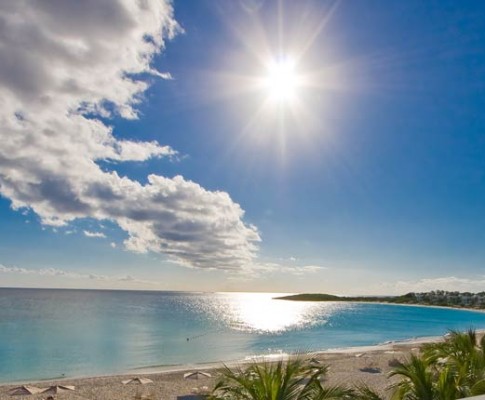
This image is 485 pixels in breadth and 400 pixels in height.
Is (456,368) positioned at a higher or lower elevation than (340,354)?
higher

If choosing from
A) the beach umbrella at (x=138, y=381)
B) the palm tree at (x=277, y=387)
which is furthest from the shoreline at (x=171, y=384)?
the palm tree at (x=277, y=387)

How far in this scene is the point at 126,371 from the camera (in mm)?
29797

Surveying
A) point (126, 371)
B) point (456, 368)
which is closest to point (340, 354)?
point (126, 371)

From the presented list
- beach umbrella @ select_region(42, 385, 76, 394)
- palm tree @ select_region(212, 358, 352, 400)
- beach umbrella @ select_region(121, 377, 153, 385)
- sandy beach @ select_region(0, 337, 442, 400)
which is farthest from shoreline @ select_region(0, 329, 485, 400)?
palm tree @ select_region(212, 358, 352, 400)

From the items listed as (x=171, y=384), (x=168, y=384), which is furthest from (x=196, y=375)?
(x=168, y=384)

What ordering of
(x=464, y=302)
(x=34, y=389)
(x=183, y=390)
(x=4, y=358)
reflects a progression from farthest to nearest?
(x=464, y=302), (x=4, y=358), (x=183, y=390), (x=34, y=389)

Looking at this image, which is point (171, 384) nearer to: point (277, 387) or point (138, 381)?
point (138, 381)

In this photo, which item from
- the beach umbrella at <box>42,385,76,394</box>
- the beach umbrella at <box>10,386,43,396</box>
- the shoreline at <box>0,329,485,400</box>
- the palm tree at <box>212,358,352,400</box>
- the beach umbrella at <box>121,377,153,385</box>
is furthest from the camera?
the beach umbrella at <box>121,377,153,385</box>

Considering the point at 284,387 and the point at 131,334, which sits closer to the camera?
the point at 284,387

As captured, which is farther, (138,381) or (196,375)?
(196,375)

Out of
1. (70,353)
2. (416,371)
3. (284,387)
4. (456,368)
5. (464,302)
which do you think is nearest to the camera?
(284,387)

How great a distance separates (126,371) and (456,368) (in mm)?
27324

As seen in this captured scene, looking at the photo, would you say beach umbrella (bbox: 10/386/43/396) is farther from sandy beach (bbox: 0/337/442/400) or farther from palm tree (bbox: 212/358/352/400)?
palm tree (bbox: 212/358/352/400)

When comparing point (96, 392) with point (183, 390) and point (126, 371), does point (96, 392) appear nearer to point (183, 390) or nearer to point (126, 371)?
point (183, 390)
